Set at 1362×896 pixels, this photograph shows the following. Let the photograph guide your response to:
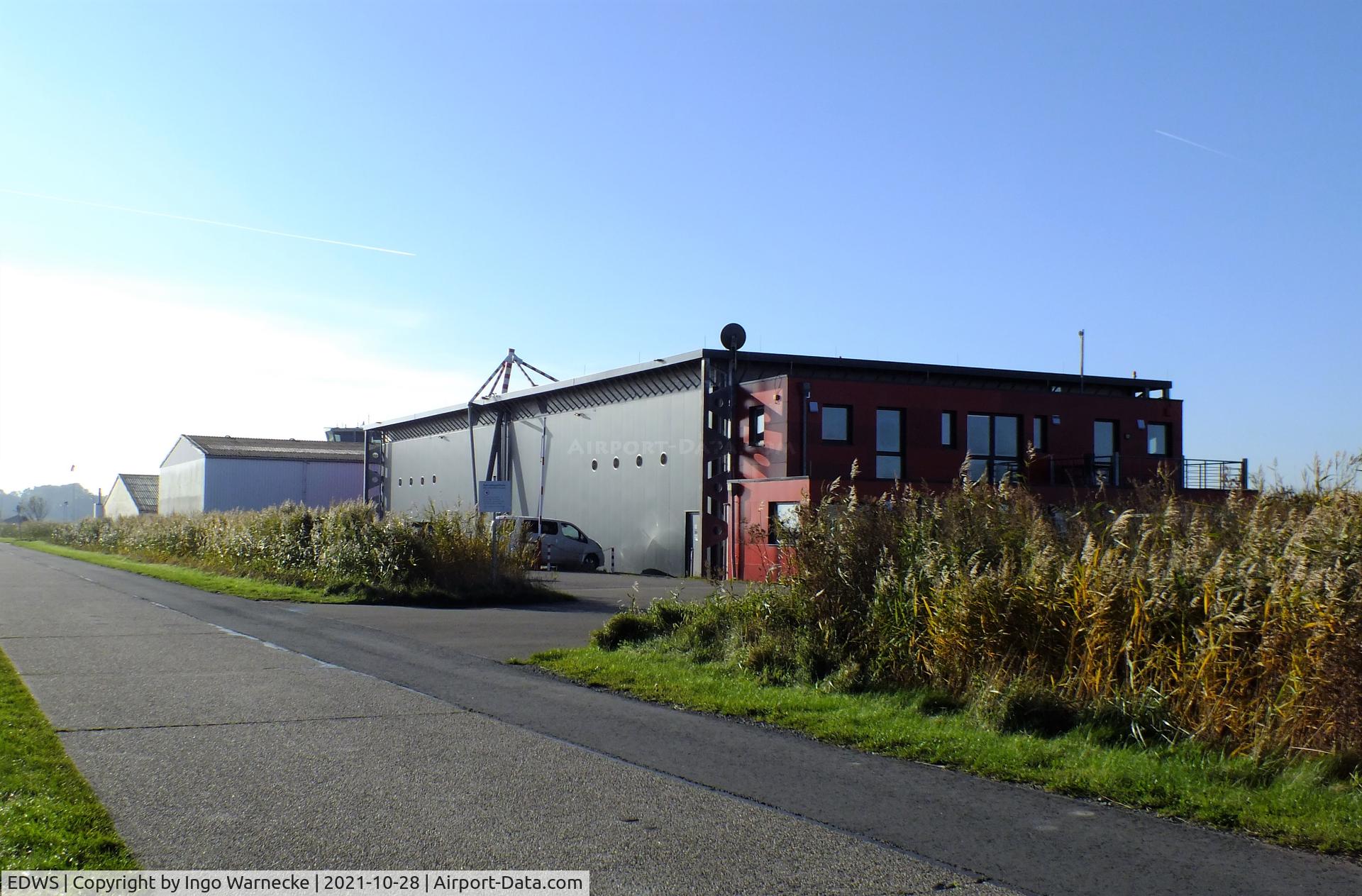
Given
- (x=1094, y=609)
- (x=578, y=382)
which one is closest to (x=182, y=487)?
(x=578, y=382)

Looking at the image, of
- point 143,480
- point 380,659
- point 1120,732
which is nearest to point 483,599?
point 380,659

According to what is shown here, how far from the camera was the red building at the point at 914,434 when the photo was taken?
108ft

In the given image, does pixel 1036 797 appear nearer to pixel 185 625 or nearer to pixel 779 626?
pixel 779 626

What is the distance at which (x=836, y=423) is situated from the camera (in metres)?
34.0

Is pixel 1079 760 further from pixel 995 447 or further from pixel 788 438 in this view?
pixel 995 447

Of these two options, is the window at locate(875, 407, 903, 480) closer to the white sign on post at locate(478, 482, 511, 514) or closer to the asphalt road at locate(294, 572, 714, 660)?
the asphalt road at locate(294, 572, 714, 660)

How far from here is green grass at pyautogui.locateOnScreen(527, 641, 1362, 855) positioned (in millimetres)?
6105

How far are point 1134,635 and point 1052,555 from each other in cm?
114

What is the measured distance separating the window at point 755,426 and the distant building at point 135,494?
6720 cm

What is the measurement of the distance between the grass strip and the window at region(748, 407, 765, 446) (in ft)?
49.1

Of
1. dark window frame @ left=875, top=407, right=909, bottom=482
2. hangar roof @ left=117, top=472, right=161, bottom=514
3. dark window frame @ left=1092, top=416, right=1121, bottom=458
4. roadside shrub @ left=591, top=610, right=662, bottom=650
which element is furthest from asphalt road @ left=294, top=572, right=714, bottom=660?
hangar roof @ left=117, top=472, right=161, bottom=514

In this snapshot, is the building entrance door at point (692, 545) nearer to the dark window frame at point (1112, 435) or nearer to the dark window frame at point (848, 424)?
the dark window frame at point (848, 424)

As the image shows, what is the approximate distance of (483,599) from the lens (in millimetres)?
22672

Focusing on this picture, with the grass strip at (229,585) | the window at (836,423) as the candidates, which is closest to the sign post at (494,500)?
the grass strip at (229,585)
